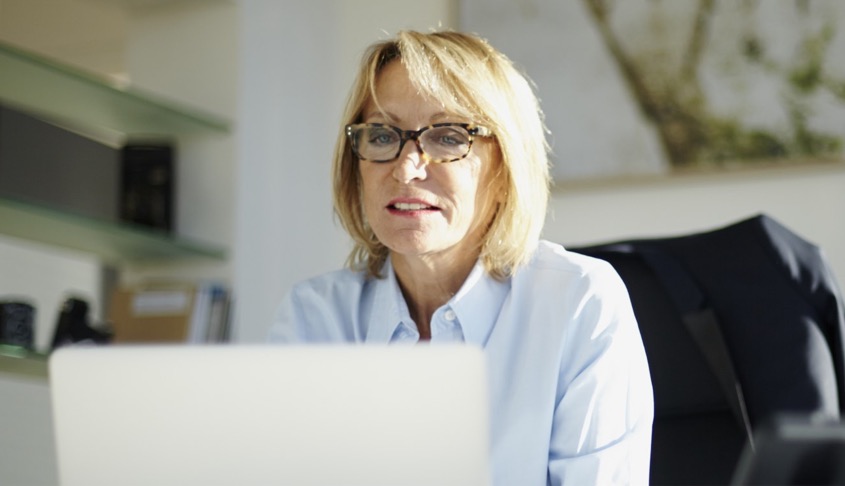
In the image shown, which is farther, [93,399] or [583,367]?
[583,367]

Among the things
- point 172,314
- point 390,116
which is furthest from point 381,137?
point 172,314

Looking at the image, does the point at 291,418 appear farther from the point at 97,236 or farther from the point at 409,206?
the point at 97,236

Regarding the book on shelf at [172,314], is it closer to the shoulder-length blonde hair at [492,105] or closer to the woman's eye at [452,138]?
the shoulder-length blonde hair at [492,105]

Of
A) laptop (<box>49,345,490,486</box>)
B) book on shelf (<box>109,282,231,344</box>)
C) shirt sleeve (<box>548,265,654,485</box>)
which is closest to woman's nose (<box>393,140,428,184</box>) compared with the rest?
shirt sleeve (<box>548,265,654,485</box>)

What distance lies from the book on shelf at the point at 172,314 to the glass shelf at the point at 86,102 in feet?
1.47

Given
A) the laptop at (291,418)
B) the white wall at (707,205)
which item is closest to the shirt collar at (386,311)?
the laptop at (291,418)

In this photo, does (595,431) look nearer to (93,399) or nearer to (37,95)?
(93,399)

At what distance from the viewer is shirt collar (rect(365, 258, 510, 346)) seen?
1.61 metres

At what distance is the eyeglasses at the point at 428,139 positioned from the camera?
1653 mm

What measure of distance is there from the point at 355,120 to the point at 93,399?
2.87 feet

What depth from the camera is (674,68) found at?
3.21 meters

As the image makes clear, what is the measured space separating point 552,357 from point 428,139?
37 centimetres

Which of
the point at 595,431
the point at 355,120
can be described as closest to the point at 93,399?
the point at 595,431

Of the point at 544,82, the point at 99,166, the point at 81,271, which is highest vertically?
the point at 544,82
